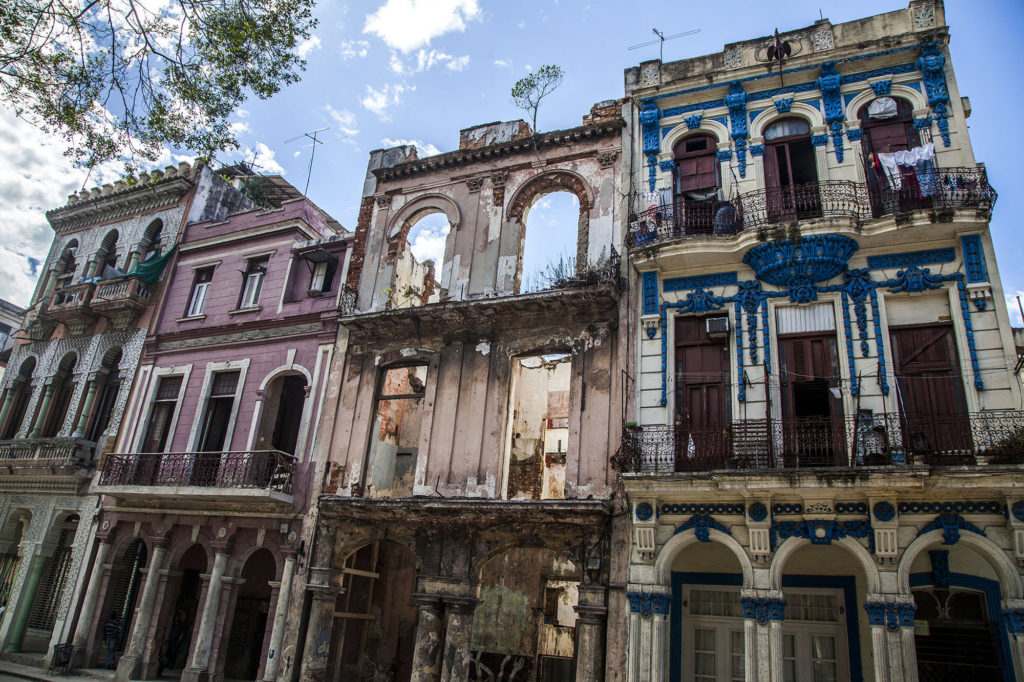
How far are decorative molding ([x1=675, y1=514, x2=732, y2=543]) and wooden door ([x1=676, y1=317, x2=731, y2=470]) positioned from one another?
2.61 feet

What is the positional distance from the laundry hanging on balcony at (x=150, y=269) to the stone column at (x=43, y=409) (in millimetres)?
4164

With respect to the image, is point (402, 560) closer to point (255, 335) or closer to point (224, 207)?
point (255, 335)

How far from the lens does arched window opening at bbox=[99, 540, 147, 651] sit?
1688 cm

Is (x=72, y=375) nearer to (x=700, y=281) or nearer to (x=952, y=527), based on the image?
(x=700, y=281)

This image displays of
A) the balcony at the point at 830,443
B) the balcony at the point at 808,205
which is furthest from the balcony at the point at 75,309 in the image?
the balcony at the point at 830,443

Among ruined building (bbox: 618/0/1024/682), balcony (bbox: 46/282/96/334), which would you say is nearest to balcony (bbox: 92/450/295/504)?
balcony (bbox: 46/282/96/334)

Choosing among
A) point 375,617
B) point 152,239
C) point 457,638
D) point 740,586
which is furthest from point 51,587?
point 740,586

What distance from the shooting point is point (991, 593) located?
10.1 metres

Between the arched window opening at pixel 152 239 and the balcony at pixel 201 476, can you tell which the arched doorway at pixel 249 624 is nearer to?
the balcony at pixel 201 476

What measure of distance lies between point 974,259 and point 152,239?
21240mm

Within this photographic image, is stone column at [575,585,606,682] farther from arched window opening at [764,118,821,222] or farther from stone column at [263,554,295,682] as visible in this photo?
arched window opening at [764,118,821,222]

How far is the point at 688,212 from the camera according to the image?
1355 centimetres

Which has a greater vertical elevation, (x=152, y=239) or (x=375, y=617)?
(x=152, y=239)

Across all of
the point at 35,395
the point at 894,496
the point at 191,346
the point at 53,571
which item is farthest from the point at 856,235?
the point at 35,395
